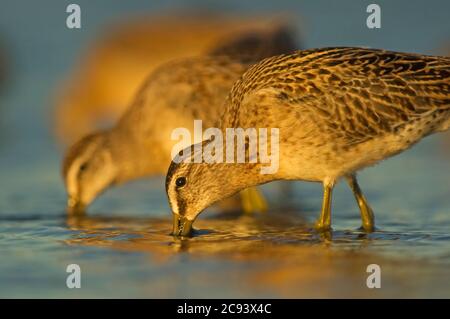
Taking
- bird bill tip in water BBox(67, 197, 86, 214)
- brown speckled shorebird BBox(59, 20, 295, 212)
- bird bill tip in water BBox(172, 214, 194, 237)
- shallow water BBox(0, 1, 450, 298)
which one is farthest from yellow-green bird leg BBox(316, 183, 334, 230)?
bird bill tip in water BBox(67, 197, 86, 214)

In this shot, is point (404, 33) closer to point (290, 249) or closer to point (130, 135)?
point (130, 135)

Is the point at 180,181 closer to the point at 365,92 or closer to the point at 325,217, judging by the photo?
the point at 325,217

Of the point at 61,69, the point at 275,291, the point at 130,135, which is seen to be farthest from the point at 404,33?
the point at 275,291

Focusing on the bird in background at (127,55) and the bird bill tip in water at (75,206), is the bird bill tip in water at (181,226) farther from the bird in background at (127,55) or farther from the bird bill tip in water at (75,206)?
the bird in background at (127,55)

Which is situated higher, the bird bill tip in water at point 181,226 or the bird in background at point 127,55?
the bird in background at point 127,55

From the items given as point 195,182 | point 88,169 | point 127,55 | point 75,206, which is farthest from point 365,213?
point 127,55

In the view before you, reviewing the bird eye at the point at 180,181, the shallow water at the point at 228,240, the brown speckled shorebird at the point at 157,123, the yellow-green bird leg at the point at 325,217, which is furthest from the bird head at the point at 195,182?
the brown speckled shorebird at the point at 157,123
